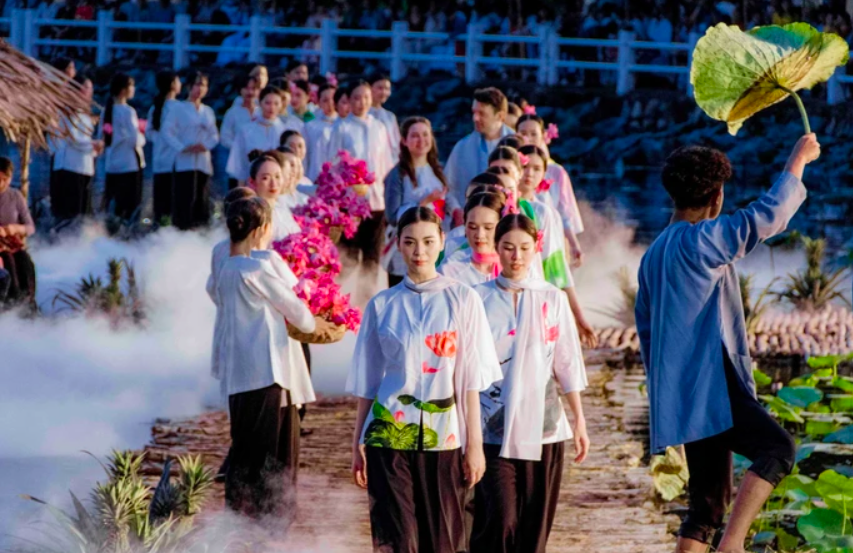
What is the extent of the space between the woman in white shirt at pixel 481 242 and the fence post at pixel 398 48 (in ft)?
59.5

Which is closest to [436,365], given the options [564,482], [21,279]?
[564,482]

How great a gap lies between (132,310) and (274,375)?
266 inches

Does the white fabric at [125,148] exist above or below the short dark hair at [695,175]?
above

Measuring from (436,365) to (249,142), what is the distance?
9.24 meters

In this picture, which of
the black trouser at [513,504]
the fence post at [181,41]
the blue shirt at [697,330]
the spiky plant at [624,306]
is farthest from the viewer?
the fence post at [181,41]

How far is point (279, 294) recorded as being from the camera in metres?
8.01

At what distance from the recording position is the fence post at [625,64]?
25531 mm

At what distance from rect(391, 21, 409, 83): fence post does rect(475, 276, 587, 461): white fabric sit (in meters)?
18.9

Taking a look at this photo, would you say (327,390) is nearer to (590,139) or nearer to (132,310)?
(132,310)

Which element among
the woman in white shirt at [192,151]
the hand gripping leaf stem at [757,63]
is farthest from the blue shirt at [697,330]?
the woman in white shirt at [192,151]

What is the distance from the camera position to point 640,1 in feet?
86.3

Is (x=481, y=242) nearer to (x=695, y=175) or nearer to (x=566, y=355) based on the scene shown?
(x=566, y=355)

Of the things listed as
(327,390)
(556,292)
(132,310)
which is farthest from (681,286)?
(132,310)

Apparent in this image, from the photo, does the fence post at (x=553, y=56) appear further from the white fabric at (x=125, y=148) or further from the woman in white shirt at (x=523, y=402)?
the woman in white shirt at (x=523, y=402)
